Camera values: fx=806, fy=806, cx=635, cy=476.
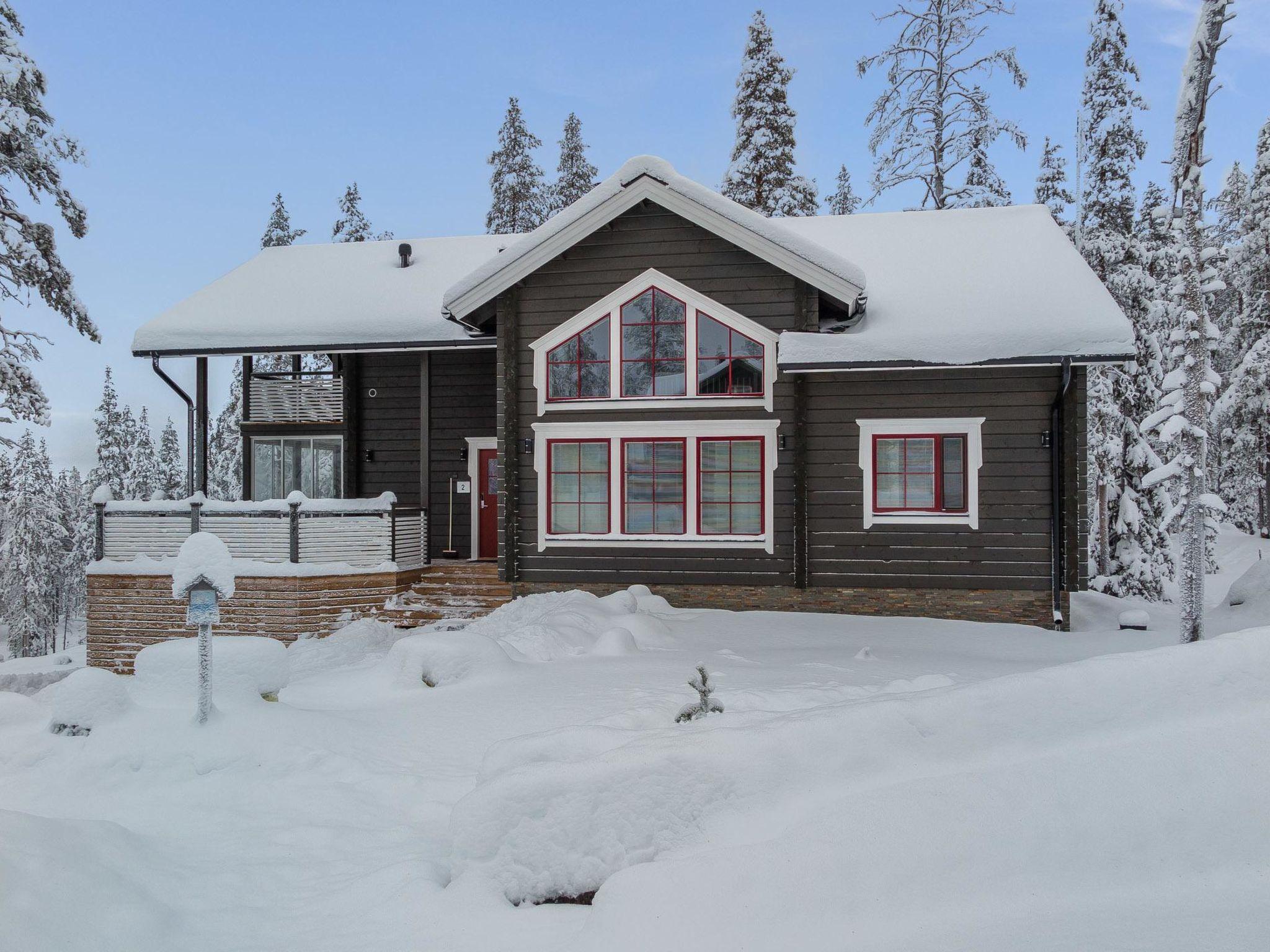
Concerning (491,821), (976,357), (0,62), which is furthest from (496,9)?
(491,821)

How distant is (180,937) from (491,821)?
1.51 metres

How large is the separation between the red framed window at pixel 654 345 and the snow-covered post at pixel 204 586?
751 cm

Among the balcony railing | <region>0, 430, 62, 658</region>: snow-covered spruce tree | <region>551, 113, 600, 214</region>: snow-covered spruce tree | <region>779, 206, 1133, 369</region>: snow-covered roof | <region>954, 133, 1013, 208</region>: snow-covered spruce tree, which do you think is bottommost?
<region>0, 430, 62, 658</region>: snow-covered spruce tree

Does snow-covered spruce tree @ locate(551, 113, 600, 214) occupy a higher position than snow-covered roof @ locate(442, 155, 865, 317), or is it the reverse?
snow-covered spruce tree @ locate(551, 113, 600, 214)

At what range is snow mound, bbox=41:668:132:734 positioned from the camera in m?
6.21

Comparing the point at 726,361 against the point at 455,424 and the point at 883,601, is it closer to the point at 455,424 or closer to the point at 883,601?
the point at 883,601

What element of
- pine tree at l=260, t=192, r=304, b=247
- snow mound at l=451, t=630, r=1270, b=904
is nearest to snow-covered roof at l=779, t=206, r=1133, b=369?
snow mound at l=451, t=630, r=1270, b=904

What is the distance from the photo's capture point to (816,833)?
3.36 meters

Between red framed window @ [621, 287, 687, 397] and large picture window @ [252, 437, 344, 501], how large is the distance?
21.7 ft

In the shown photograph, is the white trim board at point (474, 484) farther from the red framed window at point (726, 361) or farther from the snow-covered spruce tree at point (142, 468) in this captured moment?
the snow-covered spruce tree at point (142, 468)

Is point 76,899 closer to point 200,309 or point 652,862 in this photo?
point 652,862

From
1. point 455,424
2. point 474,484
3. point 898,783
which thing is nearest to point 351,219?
point 455,424

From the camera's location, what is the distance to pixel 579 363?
43.8 ft

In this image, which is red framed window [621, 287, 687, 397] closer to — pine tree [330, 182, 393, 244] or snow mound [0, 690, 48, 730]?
snow mound [0, 690, 48, 730]
